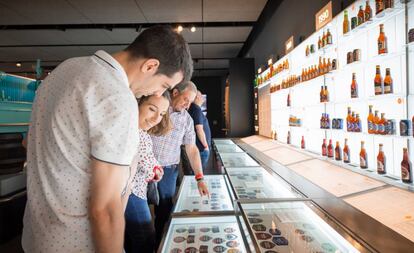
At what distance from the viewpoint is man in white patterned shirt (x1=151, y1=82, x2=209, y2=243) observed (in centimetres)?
257

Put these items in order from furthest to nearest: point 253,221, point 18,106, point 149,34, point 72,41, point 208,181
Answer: point 72,41, point 18,106, point 208,181, point 253,221, point 149,34

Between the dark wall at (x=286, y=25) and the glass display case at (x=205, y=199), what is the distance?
2.06 m

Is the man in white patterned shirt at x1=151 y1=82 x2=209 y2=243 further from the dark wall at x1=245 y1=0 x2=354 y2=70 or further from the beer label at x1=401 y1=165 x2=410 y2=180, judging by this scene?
the dark wall at x1=245 y1=0 x2=354 y2=70

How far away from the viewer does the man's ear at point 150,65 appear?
38.2 inches

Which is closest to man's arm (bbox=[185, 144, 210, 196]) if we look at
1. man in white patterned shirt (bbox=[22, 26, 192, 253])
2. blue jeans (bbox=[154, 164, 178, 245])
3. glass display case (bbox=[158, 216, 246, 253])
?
blue jeans (bbox=[154, 164, 178, 245])

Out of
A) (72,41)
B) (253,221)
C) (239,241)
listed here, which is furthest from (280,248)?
(72,41)

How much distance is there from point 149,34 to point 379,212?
1.52m

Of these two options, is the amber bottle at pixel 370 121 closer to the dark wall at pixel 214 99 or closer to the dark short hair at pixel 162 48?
the dark short hair at pixel 162 48

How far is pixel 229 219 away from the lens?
184 cm

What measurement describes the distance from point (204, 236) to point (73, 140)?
1.11 meters

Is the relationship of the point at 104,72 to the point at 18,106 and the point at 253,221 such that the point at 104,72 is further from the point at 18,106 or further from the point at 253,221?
the point at 18,106

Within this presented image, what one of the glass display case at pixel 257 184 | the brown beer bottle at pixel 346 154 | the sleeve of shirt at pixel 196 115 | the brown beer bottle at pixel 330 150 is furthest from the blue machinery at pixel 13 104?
the brown beer bottle at pixel 346 154

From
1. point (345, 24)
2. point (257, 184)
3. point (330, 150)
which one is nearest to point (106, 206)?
point (257, 184)

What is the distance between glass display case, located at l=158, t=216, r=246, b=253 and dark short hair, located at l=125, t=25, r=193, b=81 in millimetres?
962
